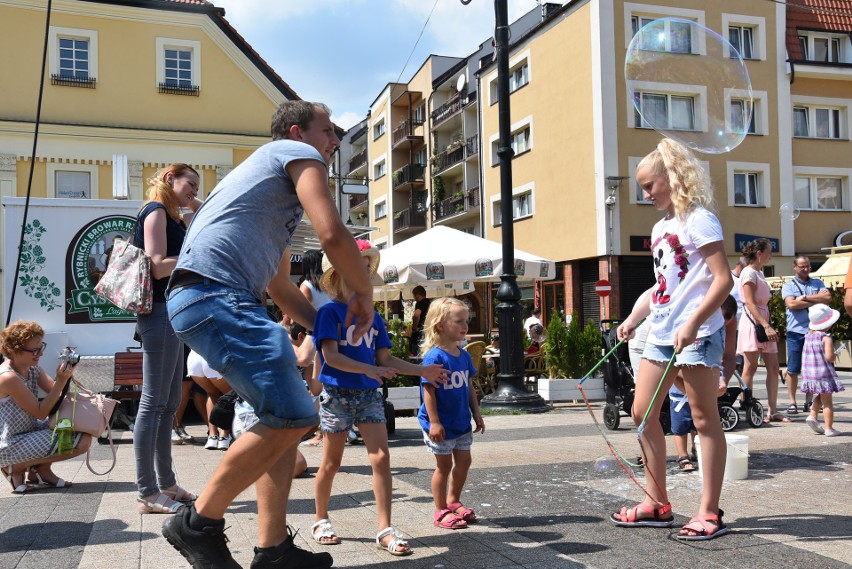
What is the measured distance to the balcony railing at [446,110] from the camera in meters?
41.5

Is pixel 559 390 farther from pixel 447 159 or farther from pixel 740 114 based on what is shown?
pixel 447 159

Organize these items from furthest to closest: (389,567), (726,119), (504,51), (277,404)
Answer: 1. (504,51)
2. (726,119)
3. (389,567)
4. (277,404)

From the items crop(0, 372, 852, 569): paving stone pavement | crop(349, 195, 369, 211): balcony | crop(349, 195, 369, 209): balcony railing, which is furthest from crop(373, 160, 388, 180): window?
crop(0, 372, 852, 569): paving stone pavement

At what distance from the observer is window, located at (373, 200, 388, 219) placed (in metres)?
53.3

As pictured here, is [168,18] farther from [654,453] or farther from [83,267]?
[654,453]

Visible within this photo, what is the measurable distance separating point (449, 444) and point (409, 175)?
1762 inches

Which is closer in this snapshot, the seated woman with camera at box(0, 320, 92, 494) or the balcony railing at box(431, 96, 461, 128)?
the seated woman with camera at box(0, 320, 92, 494)

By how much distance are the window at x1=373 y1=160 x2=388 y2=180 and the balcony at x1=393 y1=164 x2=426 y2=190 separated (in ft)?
10.2

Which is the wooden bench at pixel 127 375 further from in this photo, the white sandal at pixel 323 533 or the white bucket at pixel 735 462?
the white bucket at pixel 735 462

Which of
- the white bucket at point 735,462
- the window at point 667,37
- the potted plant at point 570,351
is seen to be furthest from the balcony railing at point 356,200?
the white bucket at point 735,462

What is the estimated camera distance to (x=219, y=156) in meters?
22.9

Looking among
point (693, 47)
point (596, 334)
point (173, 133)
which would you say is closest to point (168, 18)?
point (173, 133)

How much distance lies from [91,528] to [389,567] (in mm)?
1811

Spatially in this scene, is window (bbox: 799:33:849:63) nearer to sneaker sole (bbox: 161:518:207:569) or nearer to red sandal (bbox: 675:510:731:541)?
red sandal (bbox: 675:510:731:541)
